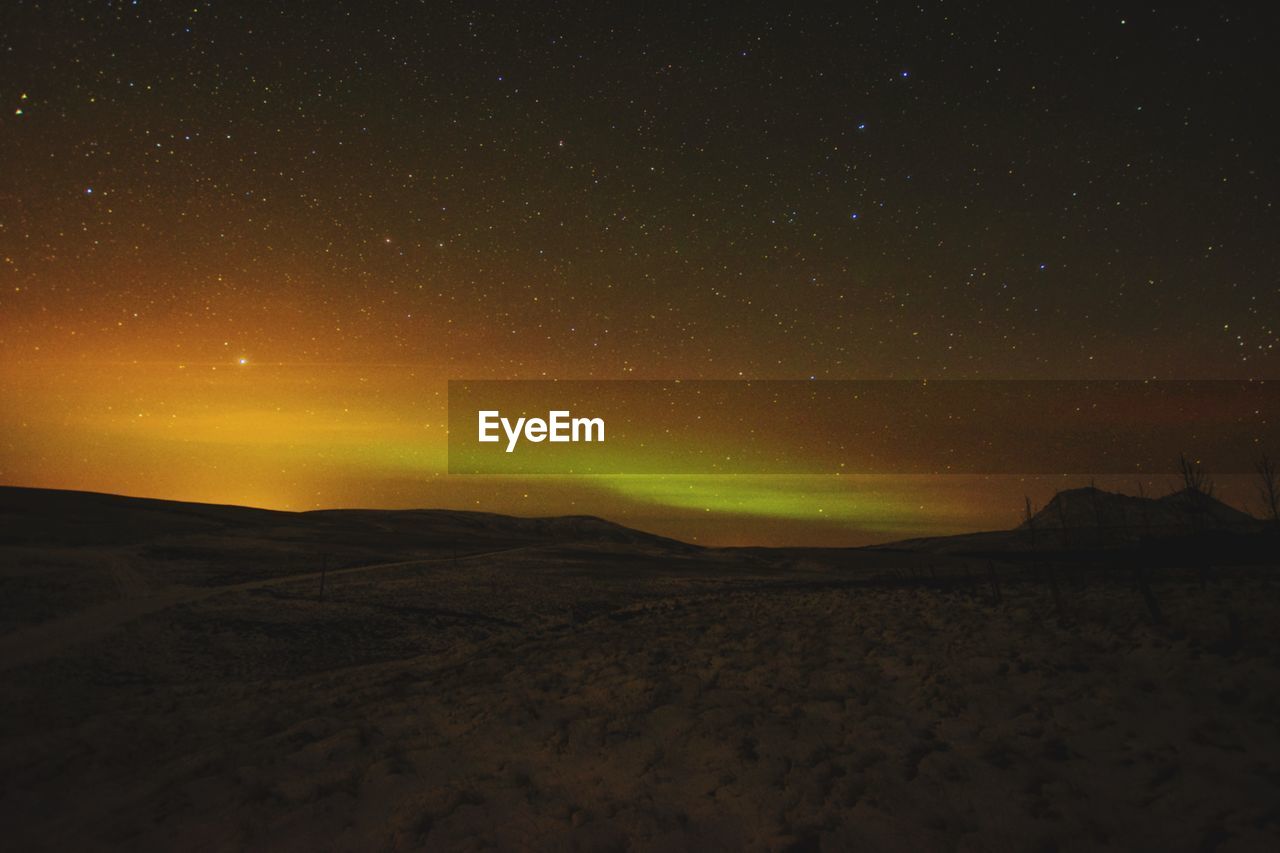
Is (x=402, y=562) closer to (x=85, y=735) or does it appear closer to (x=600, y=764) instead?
(x=85, y=735)

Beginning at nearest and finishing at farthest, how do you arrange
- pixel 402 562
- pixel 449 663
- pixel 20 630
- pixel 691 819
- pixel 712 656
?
pixel 691 819 → pixel 712 656 → pixel 449 663 → pixel 20 630 → pixel 402 562

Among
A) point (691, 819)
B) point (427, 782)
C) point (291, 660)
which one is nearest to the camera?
point (691, 819)

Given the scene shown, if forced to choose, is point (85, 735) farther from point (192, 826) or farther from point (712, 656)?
point (712, 656)

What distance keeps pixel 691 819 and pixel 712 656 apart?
7.44 m

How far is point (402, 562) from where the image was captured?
55.5 metres

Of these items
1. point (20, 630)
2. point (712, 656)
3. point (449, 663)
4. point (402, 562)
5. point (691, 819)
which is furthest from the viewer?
point (402, 562)

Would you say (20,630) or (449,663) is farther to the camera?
(20,630)

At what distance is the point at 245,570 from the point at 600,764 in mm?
47134

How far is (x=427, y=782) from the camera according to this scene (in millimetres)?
8602

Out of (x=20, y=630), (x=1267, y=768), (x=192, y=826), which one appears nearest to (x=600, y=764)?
(x=192, y=826)

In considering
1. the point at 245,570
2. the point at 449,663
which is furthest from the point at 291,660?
the point at 245,570

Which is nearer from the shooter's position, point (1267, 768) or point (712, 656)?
point (1267, 768)

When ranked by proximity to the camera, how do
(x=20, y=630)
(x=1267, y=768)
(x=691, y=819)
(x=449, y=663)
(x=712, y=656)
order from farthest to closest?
(x=20, y=630)
(x=449, y=663)
(x=712, y=656)
(x=691, y=819)
(x=1267, y=768)

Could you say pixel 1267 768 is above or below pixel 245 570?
above
